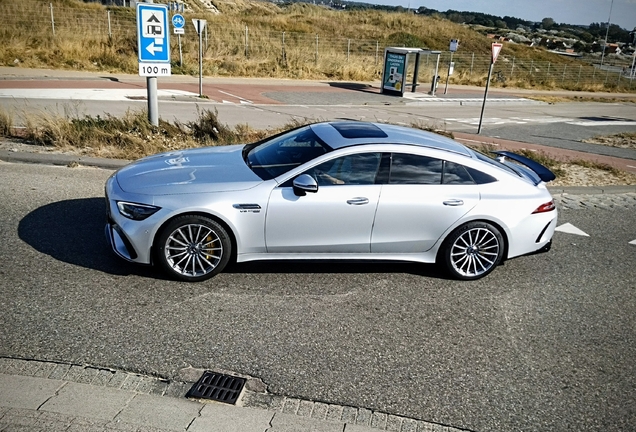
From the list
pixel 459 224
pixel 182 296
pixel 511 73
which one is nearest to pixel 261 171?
pixel 182 296

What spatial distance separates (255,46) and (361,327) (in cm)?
3146

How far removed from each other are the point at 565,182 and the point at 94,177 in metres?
8.18

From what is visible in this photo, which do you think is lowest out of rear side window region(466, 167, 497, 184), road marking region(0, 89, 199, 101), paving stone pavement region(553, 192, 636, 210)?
paving stone pavement region(553, 192, 636, 210)

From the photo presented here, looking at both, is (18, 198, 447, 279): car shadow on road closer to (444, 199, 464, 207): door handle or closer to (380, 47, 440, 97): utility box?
(444, 199, 464, 207): door handle

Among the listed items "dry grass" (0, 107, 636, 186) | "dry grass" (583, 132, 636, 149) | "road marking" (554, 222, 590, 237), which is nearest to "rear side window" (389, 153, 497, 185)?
"road marking" (554, 222, 590, 237)

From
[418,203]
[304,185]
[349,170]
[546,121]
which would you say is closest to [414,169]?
[418,203]

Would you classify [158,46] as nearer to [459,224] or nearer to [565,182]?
[459,224]

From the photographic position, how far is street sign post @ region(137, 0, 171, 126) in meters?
10.1

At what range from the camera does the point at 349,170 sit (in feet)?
18.4

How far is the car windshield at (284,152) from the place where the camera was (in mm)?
5641

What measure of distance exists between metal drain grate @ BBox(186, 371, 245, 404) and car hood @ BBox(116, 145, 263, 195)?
1.90 meters

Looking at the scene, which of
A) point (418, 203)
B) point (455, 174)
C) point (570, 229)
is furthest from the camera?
point (570, 229)

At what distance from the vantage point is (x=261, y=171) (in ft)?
18.6

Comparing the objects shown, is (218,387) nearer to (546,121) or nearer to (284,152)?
(284,152)
